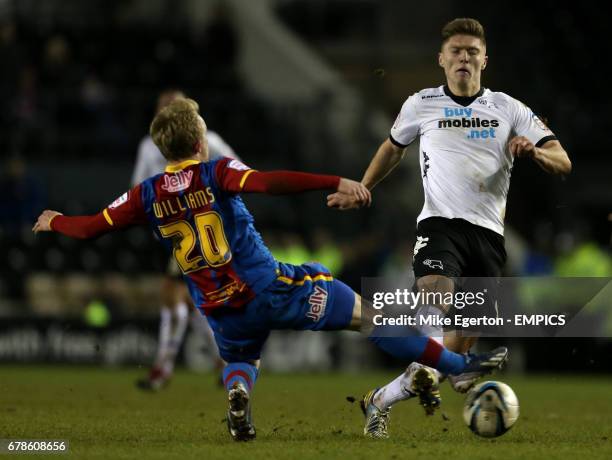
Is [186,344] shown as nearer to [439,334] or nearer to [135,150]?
[135,150]

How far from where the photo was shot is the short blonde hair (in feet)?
22.1

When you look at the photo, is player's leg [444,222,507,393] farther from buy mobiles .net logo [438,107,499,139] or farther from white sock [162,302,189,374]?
white sock [162,302,189,374]

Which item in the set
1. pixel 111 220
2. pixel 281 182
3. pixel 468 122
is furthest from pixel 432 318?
→ pixel 111 220

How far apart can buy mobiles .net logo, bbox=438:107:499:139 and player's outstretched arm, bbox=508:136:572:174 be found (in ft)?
0.80

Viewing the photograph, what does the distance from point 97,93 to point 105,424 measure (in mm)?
10525

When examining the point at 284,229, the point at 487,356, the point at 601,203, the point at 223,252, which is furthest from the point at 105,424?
the point at 601,203

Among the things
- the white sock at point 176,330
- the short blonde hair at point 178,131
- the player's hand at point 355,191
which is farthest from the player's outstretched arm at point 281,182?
the white sock at point 176,330

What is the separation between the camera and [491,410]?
6688 millimetres

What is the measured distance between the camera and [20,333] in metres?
15.7

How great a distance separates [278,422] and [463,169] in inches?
85.2

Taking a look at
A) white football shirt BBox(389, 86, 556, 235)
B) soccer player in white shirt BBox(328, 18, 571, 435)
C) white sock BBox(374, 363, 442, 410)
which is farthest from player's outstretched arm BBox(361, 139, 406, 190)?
white sock BBox(374, 363, 442, 410)

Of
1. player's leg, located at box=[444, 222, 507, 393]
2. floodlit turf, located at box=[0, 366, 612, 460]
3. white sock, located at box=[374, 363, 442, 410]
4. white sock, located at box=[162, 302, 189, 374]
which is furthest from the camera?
white sock, located at box=[162, 302, 189, 374]

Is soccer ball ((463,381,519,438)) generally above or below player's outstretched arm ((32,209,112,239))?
below

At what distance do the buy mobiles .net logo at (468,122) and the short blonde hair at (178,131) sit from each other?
157 centimetres
